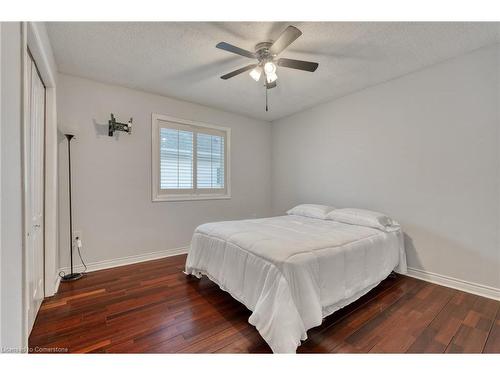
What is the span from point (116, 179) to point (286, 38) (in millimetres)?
2751

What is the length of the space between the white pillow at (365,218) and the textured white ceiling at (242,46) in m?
1.76

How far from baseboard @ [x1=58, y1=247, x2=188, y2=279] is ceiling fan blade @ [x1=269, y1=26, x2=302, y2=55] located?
3.11m

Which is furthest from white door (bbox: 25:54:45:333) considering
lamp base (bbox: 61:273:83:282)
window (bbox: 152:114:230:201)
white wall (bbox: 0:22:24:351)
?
window (bbox: 152:114:230:201)

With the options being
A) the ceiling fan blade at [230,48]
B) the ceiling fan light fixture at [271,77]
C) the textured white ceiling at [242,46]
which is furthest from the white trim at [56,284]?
the ceiling fan light fixture at [271,77]

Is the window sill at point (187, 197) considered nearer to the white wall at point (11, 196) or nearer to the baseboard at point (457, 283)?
the white wall at point (11, 196)

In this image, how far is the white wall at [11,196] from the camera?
37.7 inches

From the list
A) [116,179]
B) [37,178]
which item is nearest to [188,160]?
[116,179]

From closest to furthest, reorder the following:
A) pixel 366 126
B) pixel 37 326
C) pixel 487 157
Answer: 1. pixel 37 326
2. pixel 487 157
3. pixel 366 126

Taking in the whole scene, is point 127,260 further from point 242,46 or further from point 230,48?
point 242,46

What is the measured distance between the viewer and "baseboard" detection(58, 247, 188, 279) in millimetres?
2748

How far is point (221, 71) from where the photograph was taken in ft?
8.63
